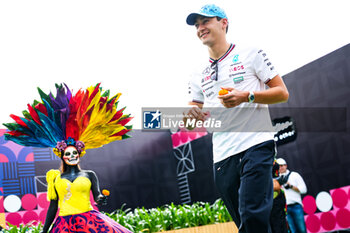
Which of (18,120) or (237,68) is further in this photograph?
(18,120)

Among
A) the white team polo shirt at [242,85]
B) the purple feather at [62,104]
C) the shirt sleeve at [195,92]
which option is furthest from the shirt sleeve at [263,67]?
the purple feather at [62,104]

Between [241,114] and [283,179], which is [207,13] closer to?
[241,114]

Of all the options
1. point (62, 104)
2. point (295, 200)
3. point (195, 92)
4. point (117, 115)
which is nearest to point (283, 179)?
point (295, 200)

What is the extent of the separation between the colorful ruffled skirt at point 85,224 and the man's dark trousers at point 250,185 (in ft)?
6.10

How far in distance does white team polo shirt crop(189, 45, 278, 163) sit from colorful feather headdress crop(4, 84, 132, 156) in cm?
221

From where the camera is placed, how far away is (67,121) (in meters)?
4.30

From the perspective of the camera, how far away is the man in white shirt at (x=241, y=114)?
6.68 ft

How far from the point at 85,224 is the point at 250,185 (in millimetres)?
2223

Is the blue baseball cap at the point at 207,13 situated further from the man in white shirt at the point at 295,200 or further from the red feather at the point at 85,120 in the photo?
the man in white shirt at the point at 295,200

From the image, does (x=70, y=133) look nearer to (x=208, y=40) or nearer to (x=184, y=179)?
(x=208, y=40)

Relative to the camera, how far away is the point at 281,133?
873 cm

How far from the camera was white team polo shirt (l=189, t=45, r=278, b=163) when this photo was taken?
2213 mm

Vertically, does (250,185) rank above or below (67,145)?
below

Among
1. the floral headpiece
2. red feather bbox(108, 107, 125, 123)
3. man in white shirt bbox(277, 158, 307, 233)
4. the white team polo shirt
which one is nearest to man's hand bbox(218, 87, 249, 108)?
the white team polo shirt
